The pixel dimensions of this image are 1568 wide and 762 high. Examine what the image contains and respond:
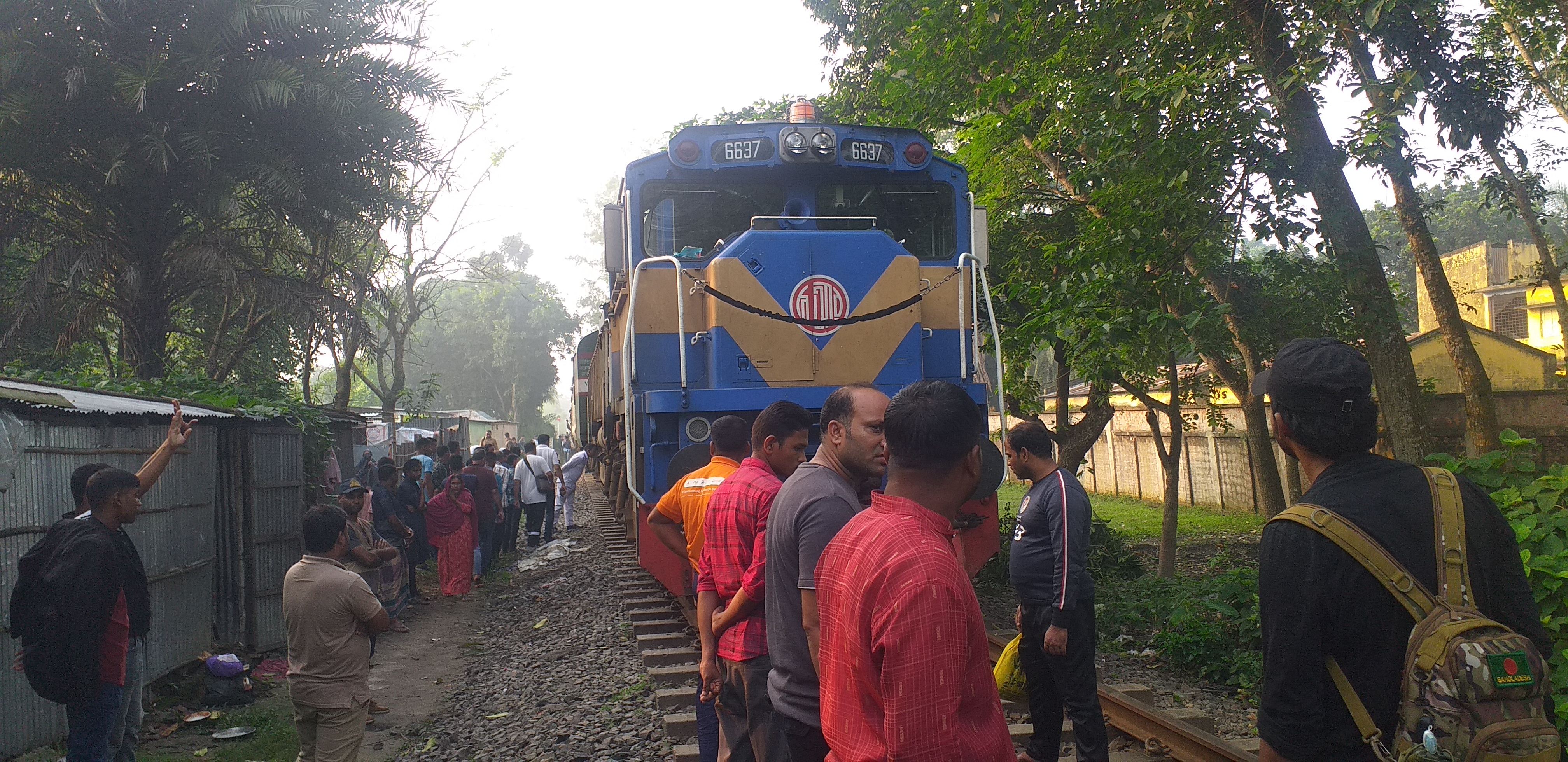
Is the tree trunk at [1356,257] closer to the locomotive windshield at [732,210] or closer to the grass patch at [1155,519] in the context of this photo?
the locomotive windshield at [732,210]

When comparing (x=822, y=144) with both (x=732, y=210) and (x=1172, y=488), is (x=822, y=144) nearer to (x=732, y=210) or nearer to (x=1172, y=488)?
(x=732, y=210)

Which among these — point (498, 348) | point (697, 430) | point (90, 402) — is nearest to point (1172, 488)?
point (697, 430)

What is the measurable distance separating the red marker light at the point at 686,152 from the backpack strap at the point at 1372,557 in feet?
19.0

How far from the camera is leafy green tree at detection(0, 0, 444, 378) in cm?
1163

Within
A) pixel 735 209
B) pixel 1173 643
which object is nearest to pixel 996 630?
pixel 1173 643

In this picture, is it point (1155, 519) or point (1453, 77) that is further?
point (1155, 519)

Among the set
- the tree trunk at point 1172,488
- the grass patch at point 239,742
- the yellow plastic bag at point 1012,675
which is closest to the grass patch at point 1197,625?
the tree trunk at point 1172,488

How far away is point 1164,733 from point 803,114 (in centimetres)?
483

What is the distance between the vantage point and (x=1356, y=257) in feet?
26.9

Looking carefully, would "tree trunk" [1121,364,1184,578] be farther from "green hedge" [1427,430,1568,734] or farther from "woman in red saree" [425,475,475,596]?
"woman in red saree" [425,475,475,596]

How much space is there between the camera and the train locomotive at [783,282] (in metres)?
6.88

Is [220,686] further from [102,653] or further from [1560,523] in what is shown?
[1560,523]

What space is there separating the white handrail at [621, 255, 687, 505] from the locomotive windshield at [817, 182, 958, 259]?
5.54 ft

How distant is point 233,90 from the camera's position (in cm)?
1246
